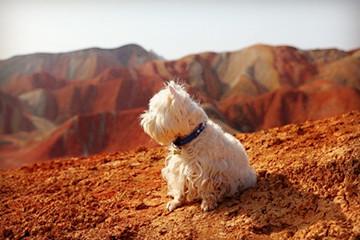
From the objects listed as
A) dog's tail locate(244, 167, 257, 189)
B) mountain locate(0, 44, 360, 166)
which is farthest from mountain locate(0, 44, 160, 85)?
dog's tail locate(244, 167, 257, 189)

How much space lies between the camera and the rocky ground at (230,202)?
5586 mm

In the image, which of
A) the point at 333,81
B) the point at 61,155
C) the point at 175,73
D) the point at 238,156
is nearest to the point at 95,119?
the point at 61,155

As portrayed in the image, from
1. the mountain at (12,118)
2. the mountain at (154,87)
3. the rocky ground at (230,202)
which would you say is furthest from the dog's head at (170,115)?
the mountain at (12,118)

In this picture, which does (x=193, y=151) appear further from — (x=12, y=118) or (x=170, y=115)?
(x=12, y=118)

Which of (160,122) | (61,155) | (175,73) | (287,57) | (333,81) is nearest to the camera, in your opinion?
(160,122)

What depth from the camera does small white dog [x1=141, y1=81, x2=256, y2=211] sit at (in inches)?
221

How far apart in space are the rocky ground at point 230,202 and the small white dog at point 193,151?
0.17 meters

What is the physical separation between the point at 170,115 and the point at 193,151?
564mm

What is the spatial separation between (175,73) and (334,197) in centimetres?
8036

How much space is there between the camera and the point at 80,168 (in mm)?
9125

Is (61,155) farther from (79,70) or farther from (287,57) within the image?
(287,57)

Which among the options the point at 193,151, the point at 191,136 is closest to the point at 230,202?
the point at 193,151

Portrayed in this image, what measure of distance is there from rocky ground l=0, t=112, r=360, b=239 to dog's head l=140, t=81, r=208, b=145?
1.00m

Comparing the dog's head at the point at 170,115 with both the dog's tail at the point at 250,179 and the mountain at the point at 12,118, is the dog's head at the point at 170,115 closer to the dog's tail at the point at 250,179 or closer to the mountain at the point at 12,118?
the dog's tail at the point at 250,179
